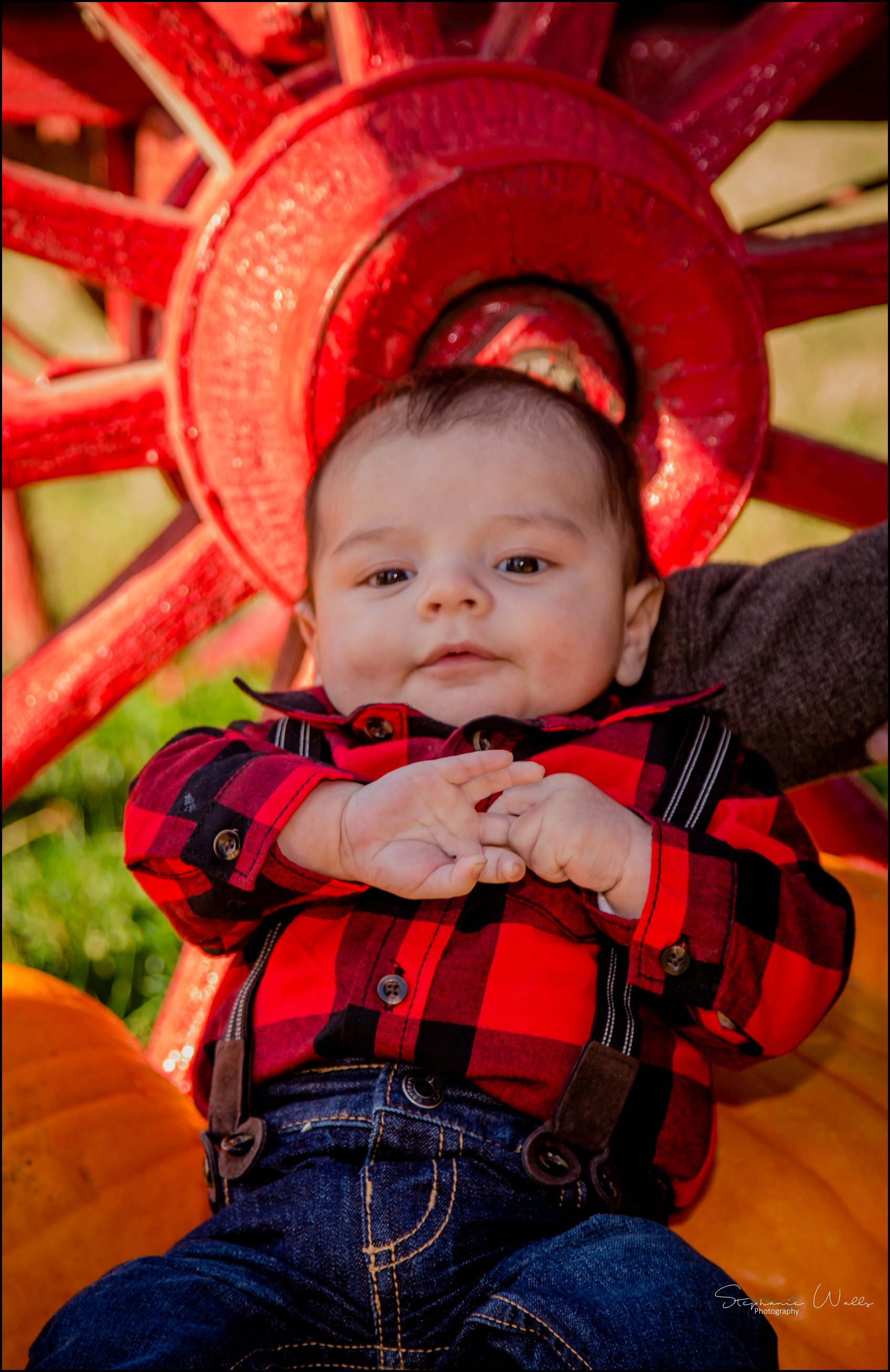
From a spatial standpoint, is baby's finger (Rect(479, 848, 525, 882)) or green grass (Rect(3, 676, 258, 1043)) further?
green grass (Rect(3, 676, 258, 1043))

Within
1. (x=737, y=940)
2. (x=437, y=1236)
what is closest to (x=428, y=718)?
(x=737, y=940)

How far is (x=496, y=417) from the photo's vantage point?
1.30 m

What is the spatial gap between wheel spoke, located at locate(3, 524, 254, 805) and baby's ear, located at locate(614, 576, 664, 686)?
57cm

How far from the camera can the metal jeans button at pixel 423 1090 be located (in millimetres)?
1038

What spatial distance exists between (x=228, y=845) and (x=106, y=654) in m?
0.63

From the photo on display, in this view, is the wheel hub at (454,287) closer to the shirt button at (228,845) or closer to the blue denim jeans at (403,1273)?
the shirt button at (228,845)

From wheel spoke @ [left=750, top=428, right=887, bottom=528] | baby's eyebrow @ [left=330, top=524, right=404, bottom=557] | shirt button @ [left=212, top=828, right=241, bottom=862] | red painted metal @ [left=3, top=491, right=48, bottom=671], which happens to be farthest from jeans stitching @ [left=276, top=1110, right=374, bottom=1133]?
red painted metal @ [left=3, top=491, right=48, bottom=671]

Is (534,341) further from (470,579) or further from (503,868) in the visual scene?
(503,868)

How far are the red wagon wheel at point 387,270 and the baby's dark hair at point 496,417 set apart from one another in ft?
0.27

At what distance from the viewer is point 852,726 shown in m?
1.43

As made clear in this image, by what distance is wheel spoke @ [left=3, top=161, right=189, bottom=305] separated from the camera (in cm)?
151

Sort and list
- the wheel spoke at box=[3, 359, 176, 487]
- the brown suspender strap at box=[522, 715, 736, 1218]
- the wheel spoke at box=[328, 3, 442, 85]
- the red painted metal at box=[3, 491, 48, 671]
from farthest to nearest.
Result: the red painted metal at box=[3, 491, 48, 671]
the wheel spoke at box=[3, 359, 176, 487]
the wheel spoke at box=[328, 3, 442, 85]
the brown suspender strap at box=[522, 715, 736, 1218]

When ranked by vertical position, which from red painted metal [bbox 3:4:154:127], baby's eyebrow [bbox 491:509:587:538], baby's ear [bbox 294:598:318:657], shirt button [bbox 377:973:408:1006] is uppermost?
red painted metal [bbox 3:4:154:127]

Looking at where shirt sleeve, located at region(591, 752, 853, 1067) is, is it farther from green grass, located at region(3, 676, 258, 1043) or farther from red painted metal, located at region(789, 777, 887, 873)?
green grass, located at region(3, 676, 258, 1043)
